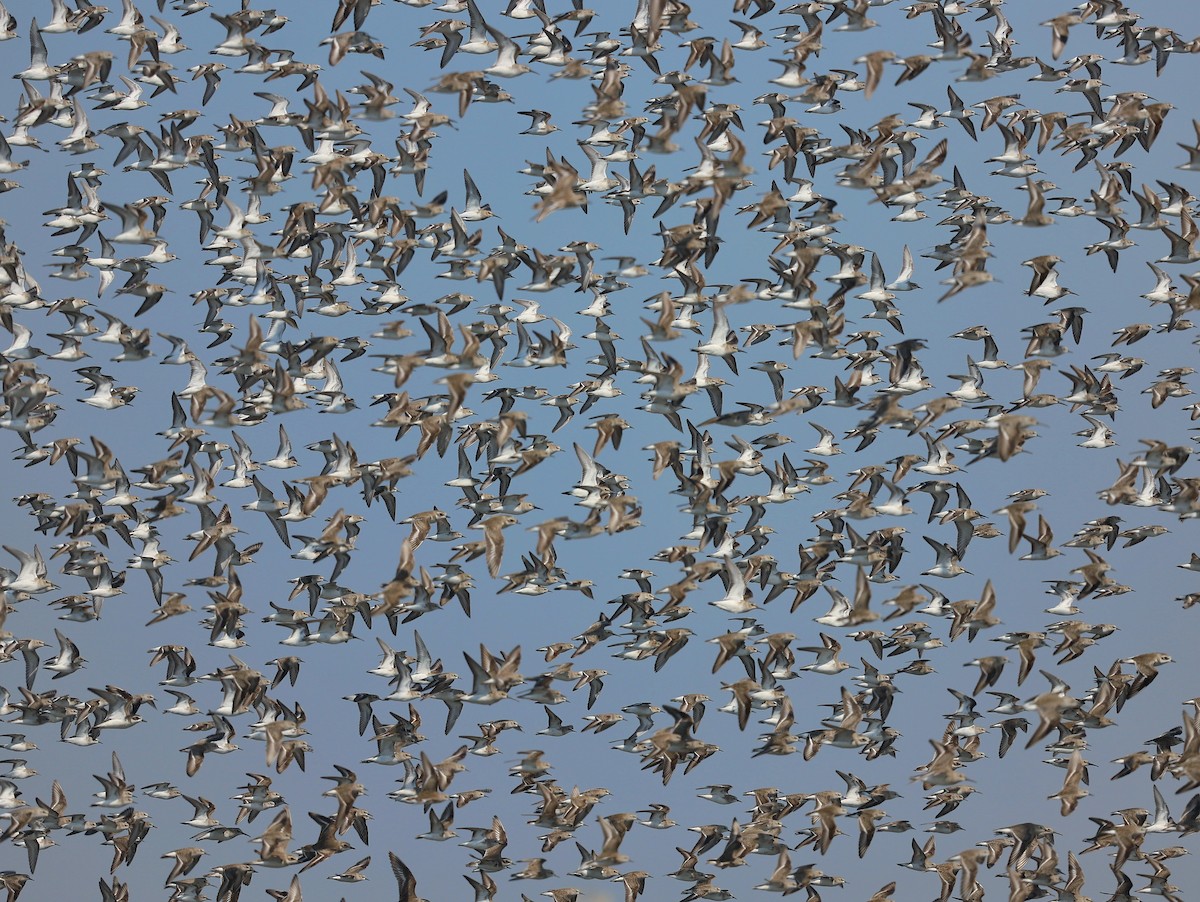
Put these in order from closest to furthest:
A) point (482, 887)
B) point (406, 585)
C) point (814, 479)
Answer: point (406, 585) < point (482, 887) < point (814, 479)

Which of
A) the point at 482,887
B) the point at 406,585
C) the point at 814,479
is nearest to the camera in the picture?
the point at 406,585

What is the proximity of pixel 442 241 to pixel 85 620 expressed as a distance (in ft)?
39.7

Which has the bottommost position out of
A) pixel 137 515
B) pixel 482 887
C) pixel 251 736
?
pixel 482 887

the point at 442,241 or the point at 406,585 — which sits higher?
the point at 442,241

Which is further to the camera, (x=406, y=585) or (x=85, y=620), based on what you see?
(x=85, y=620)

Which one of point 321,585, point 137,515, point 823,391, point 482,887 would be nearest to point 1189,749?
point 823,391

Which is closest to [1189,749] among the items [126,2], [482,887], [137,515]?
[482,887]

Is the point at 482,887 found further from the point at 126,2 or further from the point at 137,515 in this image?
the point at 126,2

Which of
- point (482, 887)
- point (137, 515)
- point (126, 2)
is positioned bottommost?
point (482, 887)

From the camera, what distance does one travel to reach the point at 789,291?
3975 centimetres

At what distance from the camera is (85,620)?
39.8m

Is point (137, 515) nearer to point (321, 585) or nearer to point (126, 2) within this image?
point (321, 585)

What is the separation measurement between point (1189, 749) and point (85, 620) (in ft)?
81.1

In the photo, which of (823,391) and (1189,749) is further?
(823,391)
